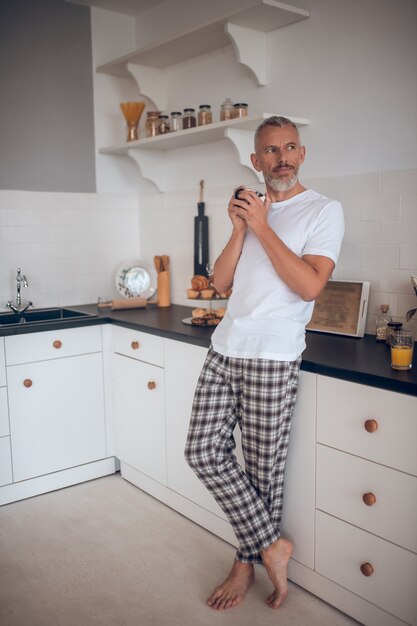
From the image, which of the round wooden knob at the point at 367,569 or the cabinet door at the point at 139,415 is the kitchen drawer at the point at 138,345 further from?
the round wooden knob at the point at 367,569

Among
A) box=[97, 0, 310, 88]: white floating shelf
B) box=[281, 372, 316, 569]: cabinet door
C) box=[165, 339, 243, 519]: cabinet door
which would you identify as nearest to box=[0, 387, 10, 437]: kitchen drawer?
box=[165, 339, 243, 519]: cabinet door

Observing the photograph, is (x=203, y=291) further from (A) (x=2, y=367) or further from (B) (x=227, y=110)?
(A) (x=2, y=367)

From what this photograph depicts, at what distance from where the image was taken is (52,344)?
2943mm

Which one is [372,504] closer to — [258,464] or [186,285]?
[258,464]

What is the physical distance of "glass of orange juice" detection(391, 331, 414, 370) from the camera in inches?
72.8

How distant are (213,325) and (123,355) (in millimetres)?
570

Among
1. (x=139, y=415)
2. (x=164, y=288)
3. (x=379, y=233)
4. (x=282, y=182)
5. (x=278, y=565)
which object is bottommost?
(x=278, y=565)

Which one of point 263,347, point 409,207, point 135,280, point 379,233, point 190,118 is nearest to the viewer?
point 263,347

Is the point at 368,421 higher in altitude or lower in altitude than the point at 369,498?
higher

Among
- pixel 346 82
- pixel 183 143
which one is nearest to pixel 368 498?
pixel 346 82

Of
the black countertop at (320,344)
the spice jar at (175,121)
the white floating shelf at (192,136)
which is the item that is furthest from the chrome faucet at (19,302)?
the spice jar at (175,121)

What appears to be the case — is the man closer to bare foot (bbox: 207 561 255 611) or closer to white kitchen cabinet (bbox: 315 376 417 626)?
bare foot (bbox: 207 561 255 611)

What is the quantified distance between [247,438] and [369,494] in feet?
1.40

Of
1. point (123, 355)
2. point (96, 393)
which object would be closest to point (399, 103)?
point (123, 355)
